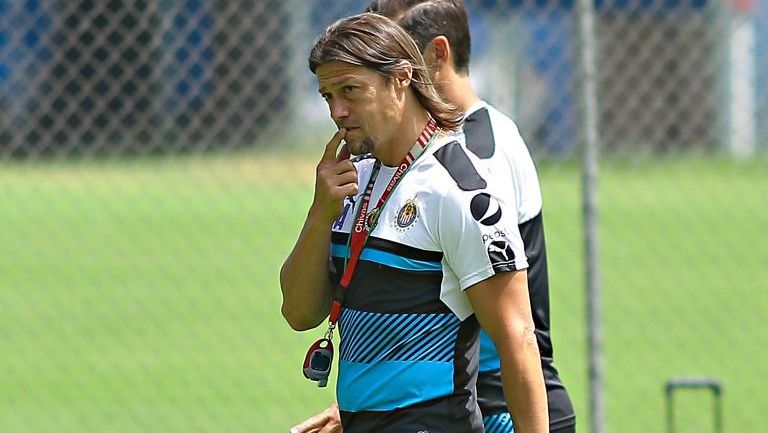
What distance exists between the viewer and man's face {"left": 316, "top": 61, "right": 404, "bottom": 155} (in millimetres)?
3217

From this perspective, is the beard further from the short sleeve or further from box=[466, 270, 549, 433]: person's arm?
box=[466, 270, 549, 433]: person's arm

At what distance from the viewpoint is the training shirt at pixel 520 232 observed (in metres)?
3.74

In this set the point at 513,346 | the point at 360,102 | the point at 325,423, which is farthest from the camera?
the point at 325,423

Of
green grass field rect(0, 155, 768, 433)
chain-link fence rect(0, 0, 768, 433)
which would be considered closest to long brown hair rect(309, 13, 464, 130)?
chain-link fence rect(0, 0, 768, 433)

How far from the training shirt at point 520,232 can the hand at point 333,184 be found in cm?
46

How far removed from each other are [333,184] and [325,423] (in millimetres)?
716

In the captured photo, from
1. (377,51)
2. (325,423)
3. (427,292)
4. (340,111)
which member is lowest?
(325,423)

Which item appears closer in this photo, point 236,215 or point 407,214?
point 407,214

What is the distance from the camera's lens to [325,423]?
3617mm

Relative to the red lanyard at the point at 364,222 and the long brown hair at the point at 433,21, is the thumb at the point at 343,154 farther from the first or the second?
the long brown hair at the point at 433,21

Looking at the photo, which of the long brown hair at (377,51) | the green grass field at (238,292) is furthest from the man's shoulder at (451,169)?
the green grass field at (238,292)

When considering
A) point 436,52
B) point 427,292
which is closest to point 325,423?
A: point 427,292

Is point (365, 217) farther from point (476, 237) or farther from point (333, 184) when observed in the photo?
point (476, 237)

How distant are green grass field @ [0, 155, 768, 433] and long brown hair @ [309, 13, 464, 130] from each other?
3.96 metres
